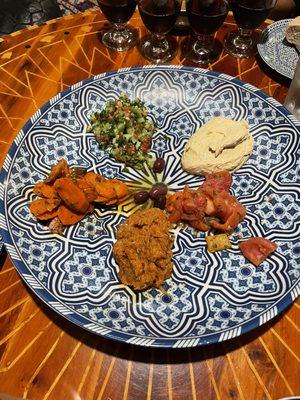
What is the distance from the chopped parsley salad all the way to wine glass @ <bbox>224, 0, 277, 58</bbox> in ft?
2.24

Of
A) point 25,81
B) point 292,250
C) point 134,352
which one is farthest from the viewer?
point 25,81

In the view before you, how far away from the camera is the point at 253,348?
1204 mm

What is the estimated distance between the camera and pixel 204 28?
1.92 m

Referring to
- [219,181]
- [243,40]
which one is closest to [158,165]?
[219,181]

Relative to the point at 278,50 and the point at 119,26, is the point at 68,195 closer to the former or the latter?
the point at 119,26

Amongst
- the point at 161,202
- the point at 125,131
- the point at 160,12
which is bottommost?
the point at 161,202

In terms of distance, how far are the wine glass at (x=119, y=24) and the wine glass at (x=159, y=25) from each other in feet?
0.25

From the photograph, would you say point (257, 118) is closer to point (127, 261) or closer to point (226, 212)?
point (226, 212)

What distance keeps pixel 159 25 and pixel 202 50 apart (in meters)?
0.29

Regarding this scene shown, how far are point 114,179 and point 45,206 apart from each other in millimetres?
308

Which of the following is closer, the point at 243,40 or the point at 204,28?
the point at 204,28

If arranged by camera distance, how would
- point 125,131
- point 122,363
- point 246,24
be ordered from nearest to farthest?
1. point 122,363
2. point 125,131
3. point 246,24

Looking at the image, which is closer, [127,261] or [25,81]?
[127,261]

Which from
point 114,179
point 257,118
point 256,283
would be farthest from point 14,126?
point 256,283
